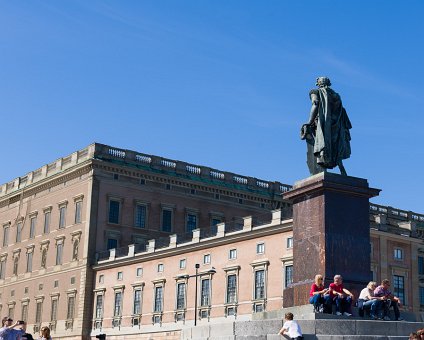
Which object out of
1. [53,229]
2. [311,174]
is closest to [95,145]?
[53,229]

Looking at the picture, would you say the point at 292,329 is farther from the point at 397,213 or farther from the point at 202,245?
the point at 397,213

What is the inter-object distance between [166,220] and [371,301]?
171 ft

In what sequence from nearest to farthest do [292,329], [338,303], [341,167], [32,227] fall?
1. [292,329]
2. [338,303]
3. [341,167]
4. [32,227]

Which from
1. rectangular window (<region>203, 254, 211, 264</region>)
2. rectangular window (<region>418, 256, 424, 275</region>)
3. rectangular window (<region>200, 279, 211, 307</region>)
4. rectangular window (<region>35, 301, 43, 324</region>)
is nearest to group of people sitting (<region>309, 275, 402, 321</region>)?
rectangular window (<region>200, 279, 211, 307</region>)

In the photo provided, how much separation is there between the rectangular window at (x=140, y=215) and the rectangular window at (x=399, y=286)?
22599mm

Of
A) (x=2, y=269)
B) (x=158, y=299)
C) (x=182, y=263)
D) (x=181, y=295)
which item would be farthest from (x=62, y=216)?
(x=181, y=295)

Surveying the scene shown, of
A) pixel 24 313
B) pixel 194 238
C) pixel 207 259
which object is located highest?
pixel 194 238

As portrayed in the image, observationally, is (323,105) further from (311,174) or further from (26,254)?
(26,254)

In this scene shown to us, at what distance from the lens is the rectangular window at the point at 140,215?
68125 mm

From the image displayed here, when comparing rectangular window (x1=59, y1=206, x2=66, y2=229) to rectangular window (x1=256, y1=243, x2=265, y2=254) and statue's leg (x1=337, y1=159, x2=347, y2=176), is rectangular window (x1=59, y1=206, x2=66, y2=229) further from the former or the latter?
statue's leg (x1=337, y1=159, x2=347, y2=176)

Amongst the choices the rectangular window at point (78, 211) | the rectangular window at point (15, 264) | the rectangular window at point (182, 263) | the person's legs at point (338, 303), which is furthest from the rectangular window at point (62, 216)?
the person's legs at point (338, 303)

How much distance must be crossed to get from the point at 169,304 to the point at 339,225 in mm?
40163

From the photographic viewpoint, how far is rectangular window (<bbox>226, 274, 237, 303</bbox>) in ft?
176

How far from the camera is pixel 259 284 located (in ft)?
170
